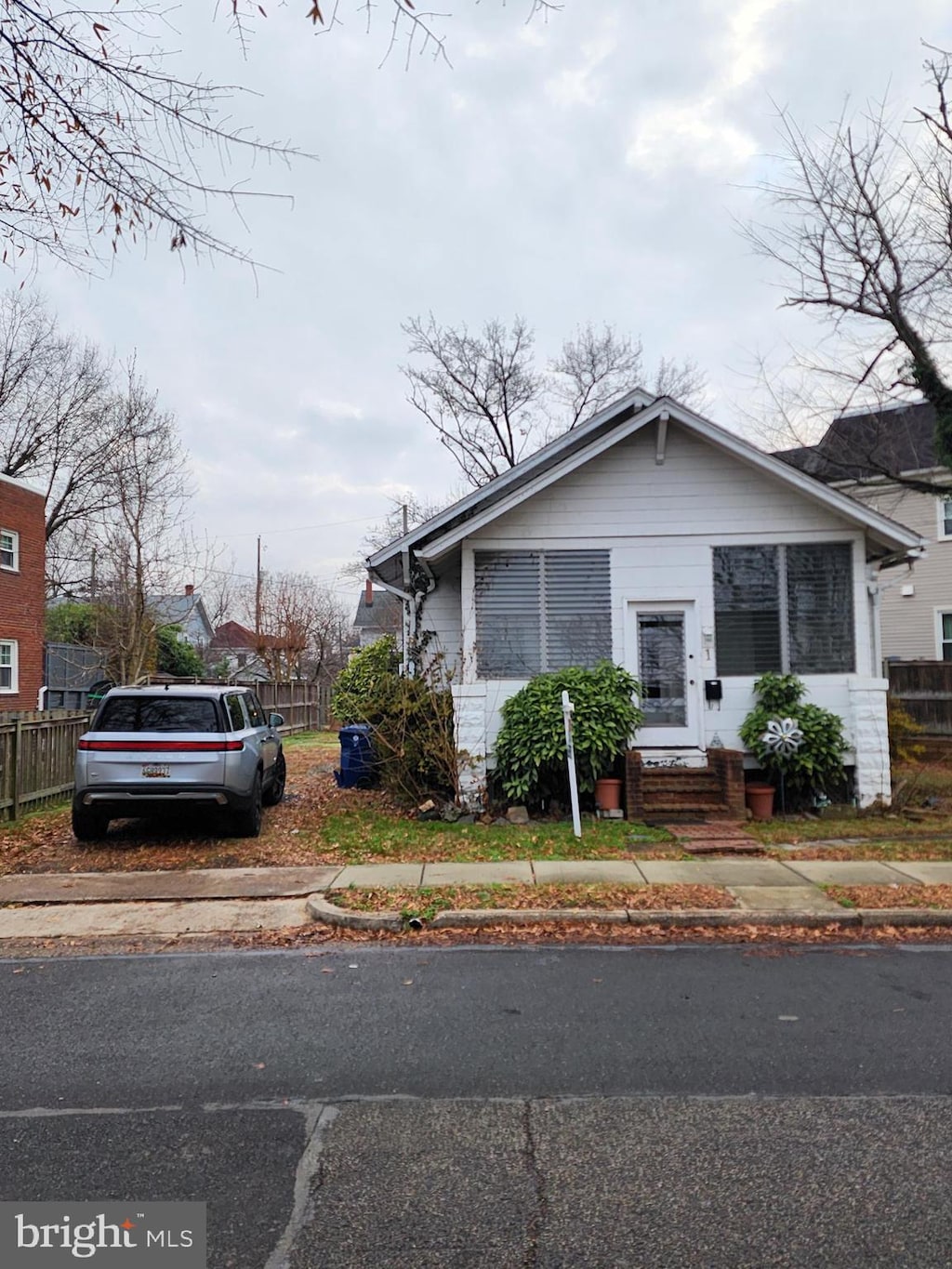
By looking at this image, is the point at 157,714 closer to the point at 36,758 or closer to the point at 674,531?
the point at 36,758

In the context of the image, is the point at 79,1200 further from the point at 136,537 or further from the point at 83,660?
the point at 83,660

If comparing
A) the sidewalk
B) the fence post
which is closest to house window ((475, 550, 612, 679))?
→ the sidewalk

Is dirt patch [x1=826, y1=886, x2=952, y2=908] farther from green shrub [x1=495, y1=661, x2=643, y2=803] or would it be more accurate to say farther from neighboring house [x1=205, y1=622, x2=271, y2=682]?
neighboring house [x1=205, y1=622, x2=271, y2=682]

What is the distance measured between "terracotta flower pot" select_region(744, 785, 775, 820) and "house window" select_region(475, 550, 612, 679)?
2615 millimetres

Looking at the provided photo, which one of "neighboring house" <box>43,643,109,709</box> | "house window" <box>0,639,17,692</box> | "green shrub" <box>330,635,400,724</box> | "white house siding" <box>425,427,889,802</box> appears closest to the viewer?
"white house siding" <box>425,427,889,802</box>

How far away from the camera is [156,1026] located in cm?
460

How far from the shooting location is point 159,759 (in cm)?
862

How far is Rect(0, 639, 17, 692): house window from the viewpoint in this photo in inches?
Result: 914

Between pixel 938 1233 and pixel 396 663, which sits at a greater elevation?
pixel 396 663

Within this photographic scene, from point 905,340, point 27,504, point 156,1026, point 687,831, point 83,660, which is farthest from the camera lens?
point 83,660

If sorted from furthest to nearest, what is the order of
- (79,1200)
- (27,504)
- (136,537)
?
(27,504) < (136,537) < (79,1200)

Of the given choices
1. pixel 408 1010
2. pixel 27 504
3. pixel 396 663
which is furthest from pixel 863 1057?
pixel 27 504

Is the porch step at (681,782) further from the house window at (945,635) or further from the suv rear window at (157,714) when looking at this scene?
the house window at (945,635)

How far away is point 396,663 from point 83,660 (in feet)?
55.6
